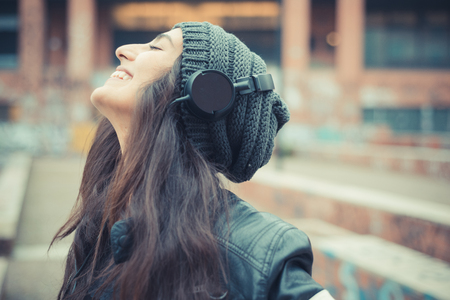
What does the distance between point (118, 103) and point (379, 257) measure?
8.24 ft

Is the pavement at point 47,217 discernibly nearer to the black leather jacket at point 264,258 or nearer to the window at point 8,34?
the black leather jacket at point 264,258

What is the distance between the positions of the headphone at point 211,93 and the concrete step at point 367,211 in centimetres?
53

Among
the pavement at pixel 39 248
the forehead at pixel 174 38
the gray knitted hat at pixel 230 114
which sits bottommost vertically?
the pavement at pixel 39 248

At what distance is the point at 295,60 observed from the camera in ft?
71.2

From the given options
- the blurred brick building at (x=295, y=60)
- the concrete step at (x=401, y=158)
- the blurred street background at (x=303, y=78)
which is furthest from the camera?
the blurred brick building at (x=295, y=60)

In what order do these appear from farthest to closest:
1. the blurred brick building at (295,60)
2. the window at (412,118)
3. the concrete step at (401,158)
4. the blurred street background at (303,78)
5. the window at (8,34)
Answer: the window at (412,118) < the window at (8,34) < the blurred brick building at (295,60) < the blurred street background at (303,78) < the concrete step at (401,158)

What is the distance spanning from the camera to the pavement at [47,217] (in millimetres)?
3059

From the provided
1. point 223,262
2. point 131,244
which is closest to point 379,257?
point 223,262

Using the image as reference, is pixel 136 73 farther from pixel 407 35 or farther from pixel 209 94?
pixel 407 35

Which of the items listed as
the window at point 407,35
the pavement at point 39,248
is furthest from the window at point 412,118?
the pavement at point 39,248

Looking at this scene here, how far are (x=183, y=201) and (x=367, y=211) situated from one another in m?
3.33

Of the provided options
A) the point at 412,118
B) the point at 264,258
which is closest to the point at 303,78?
the point at 412,118

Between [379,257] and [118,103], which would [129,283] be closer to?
[118,103]

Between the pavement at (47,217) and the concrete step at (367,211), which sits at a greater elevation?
the concrete step at (367,211)
